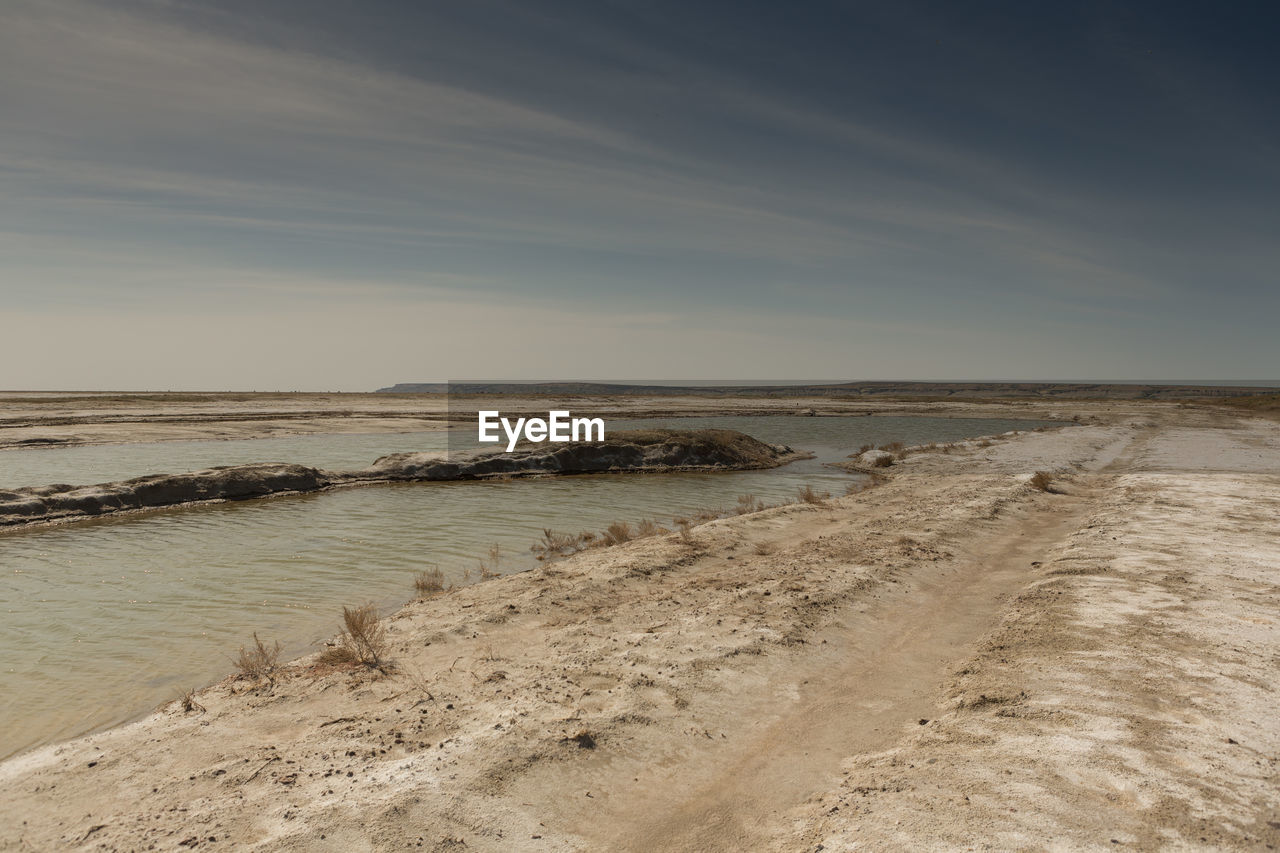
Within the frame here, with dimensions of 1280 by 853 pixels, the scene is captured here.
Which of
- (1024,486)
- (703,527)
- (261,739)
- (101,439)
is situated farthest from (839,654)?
(101,439)

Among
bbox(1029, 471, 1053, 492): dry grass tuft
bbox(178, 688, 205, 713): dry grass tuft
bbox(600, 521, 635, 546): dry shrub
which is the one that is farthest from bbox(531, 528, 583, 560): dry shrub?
bbox(1029, 471, 1053, 492): dry grass tuft

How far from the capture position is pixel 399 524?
1652 cm

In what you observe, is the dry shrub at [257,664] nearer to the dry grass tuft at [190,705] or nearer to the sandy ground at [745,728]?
the sandy ground at [745,728]

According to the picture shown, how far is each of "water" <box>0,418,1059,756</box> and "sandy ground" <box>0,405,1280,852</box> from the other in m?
1.55

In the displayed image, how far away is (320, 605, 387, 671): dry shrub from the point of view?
7.34 m

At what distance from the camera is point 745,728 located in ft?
19.6

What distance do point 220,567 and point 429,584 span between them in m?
4.48

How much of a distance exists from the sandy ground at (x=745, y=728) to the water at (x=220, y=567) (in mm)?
1547

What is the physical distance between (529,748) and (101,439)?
39836 millimetres

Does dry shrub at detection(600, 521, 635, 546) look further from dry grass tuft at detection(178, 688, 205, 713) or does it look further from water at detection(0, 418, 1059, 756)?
dry grass tuft at detection(178, 688, 205, 713)

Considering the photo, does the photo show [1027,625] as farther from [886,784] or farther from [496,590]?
[496,590]

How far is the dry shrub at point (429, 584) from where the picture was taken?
34.8 feet

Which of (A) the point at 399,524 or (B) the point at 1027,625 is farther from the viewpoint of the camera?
(A) the point at 399,524

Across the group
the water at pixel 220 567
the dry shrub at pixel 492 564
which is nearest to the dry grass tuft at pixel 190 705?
the water at pixel 220 567
